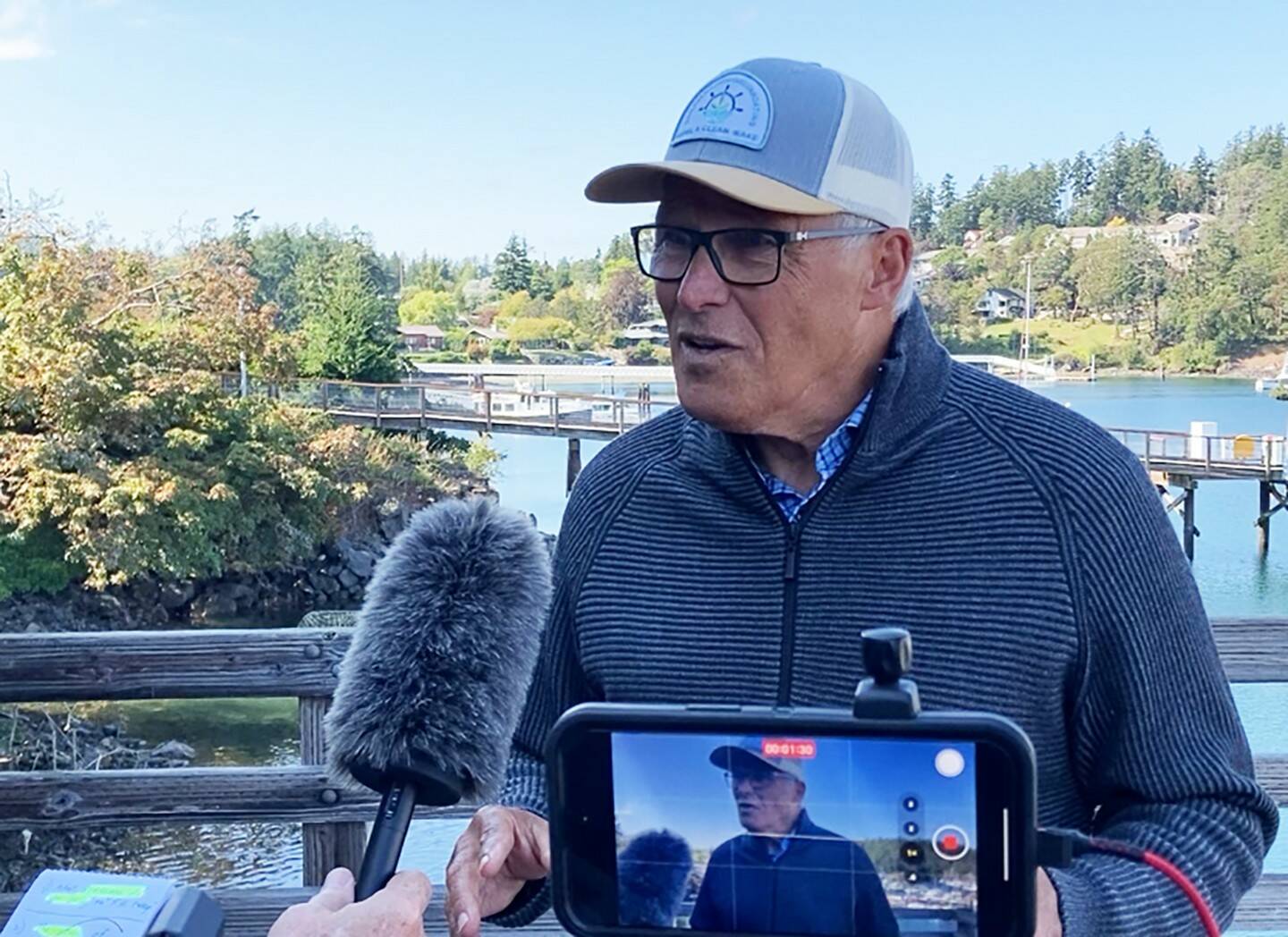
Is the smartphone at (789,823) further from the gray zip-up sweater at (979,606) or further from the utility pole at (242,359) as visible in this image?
the utility pole at (242,359)

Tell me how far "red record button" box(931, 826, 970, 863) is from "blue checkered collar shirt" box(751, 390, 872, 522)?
1.72ft

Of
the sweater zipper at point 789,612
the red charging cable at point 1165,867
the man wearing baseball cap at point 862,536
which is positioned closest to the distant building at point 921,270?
the man wearing baseball cap at point 862,536

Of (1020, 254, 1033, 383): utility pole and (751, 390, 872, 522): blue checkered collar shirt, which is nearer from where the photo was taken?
(751, 390, 872, 522): blue checkered collar shirt

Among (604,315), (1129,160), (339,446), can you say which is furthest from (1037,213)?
(339,446)

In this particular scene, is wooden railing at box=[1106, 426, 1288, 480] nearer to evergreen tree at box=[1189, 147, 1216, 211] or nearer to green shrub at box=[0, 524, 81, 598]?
evergreen tree at box=[1189, 147, 1216, 211]

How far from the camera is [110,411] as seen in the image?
16.2m

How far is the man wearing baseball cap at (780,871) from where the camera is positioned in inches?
37.8

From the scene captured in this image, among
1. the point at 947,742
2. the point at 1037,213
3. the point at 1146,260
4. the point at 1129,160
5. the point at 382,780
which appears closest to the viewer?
the point at 947,742

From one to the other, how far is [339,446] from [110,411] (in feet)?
10.6

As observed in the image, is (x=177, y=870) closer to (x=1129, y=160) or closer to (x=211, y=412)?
(x=211, y=412)

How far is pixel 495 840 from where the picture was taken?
1280mm

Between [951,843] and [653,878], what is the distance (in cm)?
21

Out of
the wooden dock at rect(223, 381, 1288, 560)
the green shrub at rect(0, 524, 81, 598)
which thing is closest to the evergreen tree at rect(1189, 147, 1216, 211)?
the wooden dock at rect(223, 381, 1288, 560)

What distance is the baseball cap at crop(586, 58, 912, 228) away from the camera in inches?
52.4
